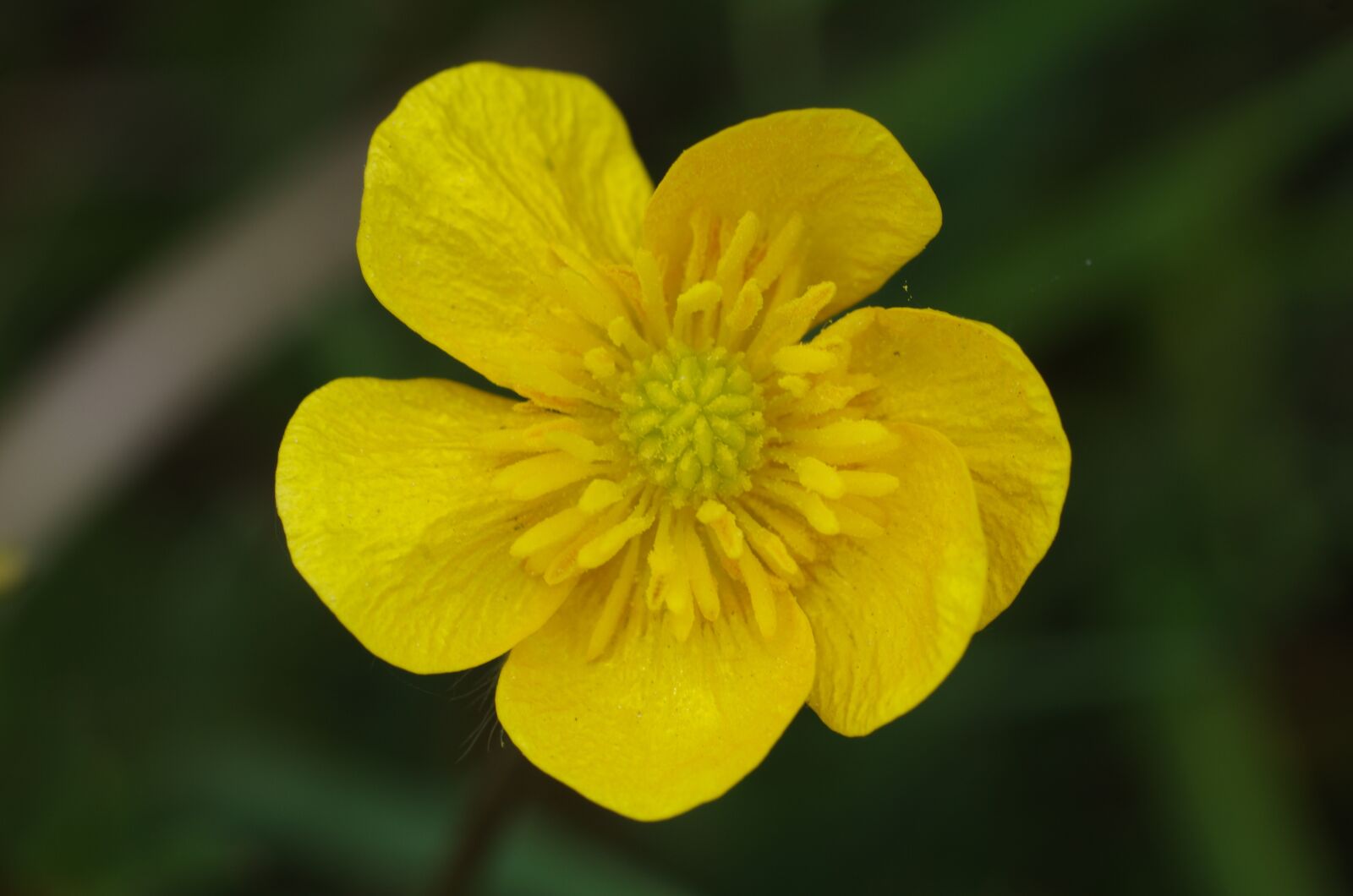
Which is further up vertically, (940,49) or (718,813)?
(940,49)

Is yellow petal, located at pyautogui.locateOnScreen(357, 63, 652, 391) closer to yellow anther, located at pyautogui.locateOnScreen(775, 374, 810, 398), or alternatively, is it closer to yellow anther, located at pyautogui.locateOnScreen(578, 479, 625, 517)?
yellow anther, located at pyautogui.locateOnScreen(578, 479, 625, 517)

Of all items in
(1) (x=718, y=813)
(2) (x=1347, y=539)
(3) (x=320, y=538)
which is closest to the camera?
(3) (x=320, y=538)

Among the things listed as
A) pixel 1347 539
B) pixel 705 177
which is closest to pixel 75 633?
pixel 705 177

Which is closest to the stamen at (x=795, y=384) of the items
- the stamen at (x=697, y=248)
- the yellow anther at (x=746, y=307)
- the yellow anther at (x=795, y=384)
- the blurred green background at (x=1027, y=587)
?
the yellow anther at (x=795, y=384)

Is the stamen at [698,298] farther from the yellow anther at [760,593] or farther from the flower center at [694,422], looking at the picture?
the yellow anther at [760,593]

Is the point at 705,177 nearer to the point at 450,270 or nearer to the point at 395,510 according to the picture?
the point at 450,270

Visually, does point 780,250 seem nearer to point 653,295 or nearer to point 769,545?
point 653,295

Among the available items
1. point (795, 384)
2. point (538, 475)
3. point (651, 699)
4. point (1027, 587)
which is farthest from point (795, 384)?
point (1027, 587)

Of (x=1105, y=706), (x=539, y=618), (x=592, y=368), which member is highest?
(x=592, y=368)
